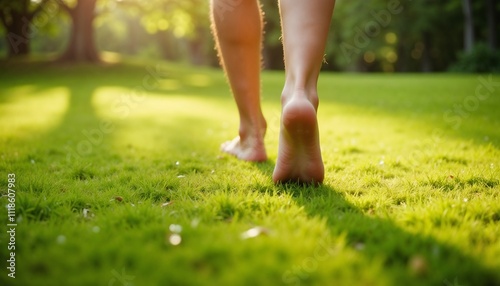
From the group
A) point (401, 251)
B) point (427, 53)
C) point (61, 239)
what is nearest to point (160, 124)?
point (61, 239)

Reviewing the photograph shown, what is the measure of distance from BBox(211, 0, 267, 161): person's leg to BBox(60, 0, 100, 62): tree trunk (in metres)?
18.7

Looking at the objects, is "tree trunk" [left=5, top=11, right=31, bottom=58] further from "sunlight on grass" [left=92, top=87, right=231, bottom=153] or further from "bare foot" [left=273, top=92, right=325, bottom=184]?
"bare foot" [left=273, top=92, right=325, bottom=184]

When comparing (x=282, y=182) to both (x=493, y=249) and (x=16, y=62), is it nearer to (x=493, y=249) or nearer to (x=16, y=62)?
(x=493, y=249)

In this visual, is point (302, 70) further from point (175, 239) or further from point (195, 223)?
point (175, 239)

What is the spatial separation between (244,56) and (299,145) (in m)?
0.92

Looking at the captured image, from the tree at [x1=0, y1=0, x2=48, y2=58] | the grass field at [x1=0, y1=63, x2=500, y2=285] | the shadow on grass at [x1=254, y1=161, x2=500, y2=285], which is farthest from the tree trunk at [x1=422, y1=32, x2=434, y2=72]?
the shadow on grass at [x1=254, y1=161, x2=500, y2=285]

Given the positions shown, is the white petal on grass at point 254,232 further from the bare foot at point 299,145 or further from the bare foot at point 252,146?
the bare foot at point 252,146

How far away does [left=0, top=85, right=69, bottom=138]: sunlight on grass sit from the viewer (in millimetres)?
4809

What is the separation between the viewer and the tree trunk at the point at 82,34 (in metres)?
18.6

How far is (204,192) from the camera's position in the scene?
2.08 m

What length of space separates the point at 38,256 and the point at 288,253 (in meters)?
0.88

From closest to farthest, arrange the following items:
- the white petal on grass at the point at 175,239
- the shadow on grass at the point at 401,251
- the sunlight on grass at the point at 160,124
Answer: the shadow on grass at the point at 401,251 < the white petal on grass at the point at 175,239 < the sunlight on grass at the point at 160,124

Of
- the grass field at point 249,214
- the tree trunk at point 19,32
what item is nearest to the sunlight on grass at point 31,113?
the grass field at point 249,214

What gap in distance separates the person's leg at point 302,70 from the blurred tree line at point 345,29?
61 centimetres
